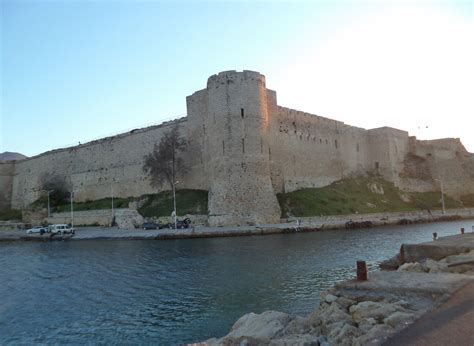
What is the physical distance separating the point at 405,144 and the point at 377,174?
716cm

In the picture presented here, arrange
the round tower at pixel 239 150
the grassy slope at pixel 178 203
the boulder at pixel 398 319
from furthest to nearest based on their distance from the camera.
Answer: the grassy slope at pixel 178 203
the round tower at pixel 239 150
the boulder at pixel 398 319

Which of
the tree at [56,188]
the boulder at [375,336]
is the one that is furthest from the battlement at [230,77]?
the boulder at [375,336]

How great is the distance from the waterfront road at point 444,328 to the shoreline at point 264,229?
21308mm

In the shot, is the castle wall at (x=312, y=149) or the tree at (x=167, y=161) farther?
the castle wall at (x=312, y=149)

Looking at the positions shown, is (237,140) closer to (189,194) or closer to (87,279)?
(189,194)

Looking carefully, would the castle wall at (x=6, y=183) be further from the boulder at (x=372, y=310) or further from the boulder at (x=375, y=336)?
the boulder at (x=375, y=336)

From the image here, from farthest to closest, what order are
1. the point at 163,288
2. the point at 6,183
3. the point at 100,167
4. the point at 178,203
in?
the point at 6,183
the point at 100,167
the point at 178,203
the point at 163,288

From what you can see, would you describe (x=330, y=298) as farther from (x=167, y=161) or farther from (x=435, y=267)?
(x=167, y=161)

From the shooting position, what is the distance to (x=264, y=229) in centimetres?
2678

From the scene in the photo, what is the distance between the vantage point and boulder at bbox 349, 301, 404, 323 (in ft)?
17.1

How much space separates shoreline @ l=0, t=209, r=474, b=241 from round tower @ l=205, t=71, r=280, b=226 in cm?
187

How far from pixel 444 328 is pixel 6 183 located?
66.9 metres

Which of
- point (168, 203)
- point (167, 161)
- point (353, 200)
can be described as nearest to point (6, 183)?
point (167, 161)

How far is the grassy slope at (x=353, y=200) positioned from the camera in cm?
3384
